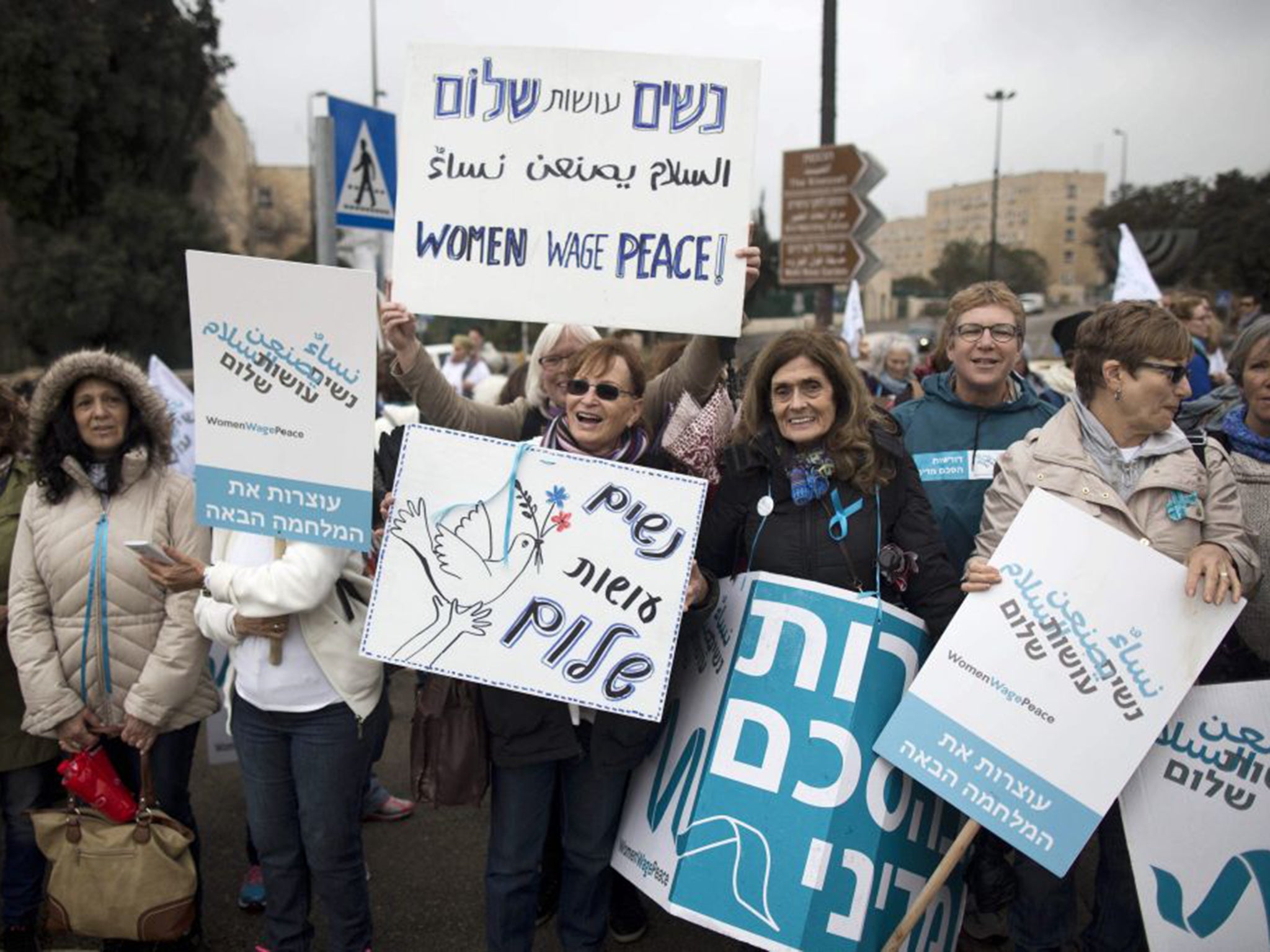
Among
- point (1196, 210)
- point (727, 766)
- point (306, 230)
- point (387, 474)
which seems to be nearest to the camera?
point (727, 766)

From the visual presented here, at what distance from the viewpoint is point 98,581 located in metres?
2.92

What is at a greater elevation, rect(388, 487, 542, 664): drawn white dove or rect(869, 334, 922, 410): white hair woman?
rect(869, 334, 922, 410): white hair woman

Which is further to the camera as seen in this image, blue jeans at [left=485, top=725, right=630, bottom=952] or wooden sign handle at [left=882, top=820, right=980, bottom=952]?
blue jeans at [left=485, top=725, right=630, bottom=952]

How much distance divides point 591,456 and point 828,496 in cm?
64

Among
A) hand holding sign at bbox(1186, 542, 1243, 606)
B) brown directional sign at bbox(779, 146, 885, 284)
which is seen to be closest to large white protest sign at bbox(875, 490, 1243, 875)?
hand holding sign at bbox(1186, 542, 1243, 606)

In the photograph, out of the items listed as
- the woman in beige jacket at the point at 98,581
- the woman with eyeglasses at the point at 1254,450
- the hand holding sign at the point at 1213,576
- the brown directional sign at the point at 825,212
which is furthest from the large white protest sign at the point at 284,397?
the brown directional sign at the point at 825,212

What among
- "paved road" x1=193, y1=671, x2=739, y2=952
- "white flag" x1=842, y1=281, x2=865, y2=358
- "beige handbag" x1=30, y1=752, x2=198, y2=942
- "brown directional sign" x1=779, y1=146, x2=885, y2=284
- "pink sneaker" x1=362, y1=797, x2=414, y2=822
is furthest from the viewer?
"white flag" x1=842, y1=281, x2=865, y2=358

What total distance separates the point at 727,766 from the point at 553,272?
4.57 feet

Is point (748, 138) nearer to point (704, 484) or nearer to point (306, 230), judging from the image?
point (704, 484)

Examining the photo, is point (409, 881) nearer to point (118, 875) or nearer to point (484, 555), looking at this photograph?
point (118, 875)

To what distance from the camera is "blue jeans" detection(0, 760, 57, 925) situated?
3.08 m

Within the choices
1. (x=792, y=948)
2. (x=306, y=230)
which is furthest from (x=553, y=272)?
(x=306, y=230)

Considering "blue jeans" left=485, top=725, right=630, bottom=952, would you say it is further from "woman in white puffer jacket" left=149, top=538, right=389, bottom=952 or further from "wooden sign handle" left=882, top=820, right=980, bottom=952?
"wooden sign handle" left=882, top=820, right=980, bottom=952

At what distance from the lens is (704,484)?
2441 millimetres
